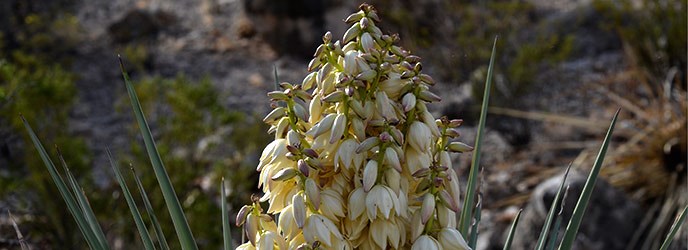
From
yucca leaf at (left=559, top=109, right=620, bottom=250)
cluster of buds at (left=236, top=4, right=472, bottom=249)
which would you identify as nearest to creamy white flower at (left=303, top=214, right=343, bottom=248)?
cluster of buds at (left=236, top=4, right=472, bottom=249)

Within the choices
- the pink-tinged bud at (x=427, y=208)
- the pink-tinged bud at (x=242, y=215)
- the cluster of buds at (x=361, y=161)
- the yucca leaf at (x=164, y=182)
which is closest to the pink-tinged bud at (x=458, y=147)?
the cluster of buds at (x=361, y=161)

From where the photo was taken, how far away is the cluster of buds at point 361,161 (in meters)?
1.17

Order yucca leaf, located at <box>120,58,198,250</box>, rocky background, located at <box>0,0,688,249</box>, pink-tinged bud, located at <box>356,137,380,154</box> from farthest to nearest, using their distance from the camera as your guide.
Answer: rocky background, located at <box>0,0,688,249</box> < yucca leaf, located at <box>120,58,198,250</box> < pink-tinged bud, located at <box>356,137,380,154</box>

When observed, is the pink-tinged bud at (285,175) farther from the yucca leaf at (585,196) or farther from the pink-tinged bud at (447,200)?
the yucca leaf at (585,196)

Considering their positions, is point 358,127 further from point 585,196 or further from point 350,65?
point 585,196

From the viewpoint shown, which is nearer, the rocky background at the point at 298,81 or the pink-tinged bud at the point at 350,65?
the pink-tinged bud at the point at 350,65

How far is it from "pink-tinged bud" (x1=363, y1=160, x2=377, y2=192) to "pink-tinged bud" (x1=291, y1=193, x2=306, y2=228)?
9 cm

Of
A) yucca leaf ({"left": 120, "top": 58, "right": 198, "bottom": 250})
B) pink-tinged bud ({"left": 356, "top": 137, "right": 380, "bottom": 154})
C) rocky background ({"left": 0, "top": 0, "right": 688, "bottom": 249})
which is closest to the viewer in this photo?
pink-tinged bud ({"left": 356, "top": 137, "right": 380, "bottom": 154})

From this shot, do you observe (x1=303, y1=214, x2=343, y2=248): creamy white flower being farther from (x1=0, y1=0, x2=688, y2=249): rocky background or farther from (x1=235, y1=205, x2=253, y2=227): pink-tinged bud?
(x1=0, y1=0, x2=688, y2=249): rocky background

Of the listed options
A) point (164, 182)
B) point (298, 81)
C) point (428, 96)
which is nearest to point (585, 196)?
point (428, 96)

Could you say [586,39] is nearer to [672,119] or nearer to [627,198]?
[672,119]

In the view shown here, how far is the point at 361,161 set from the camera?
119 centimetres

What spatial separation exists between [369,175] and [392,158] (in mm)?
42

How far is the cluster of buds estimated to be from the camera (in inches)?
46.0
